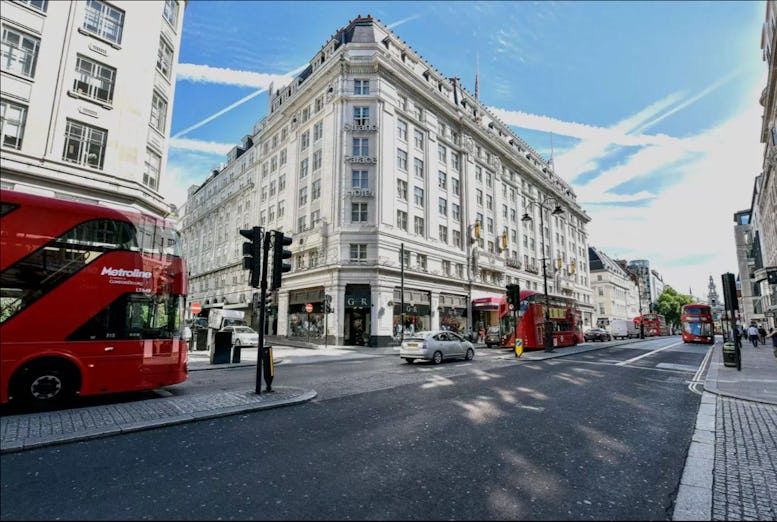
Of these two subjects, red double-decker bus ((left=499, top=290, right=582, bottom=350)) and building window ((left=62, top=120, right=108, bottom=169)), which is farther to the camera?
red double-decker bus ((left=499, top=290, right=582, bottom=350))

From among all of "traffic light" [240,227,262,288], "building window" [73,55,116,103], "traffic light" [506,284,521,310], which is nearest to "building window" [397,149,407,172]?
"traffic light" [506,284,521,310]

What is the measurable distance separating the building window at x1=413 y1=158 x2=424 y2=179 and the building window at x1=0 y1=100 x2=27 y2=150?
26.9 m

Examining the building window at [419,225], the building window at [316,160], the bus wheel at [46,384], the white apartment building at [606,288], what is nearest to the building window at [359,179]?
the building window at [316,160]

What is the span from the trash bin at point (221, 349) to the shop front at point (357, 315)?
1464 centimetres

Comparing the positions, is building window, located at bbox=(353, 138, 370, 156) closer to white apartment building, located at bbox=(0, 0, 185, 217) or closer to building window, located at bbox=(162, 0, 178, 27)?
building window, located at bbox=(162, 0, 178, 27)

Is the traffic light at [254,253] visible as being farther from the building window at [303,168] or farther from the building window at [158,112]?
the building window at [303,168]

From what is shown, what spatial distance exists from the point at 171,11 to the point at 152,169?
1036 centimetres

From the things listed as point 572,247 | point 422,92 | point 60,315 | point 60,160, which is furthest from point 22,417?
point 572,247

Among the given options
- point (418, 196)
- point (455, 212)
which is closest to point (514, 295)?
point (418, 196)

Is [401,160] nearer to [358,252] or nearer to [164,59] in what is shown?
[358,252]

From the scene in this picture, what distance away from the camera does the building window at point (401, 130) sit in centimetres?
3512

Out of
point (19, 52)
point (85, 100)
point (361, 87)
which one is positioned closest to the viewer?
point (19, 52)

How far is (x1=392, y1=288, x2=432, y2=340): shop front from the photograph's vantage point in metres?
31.5

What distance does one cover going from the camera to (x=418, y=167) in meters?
36.6
